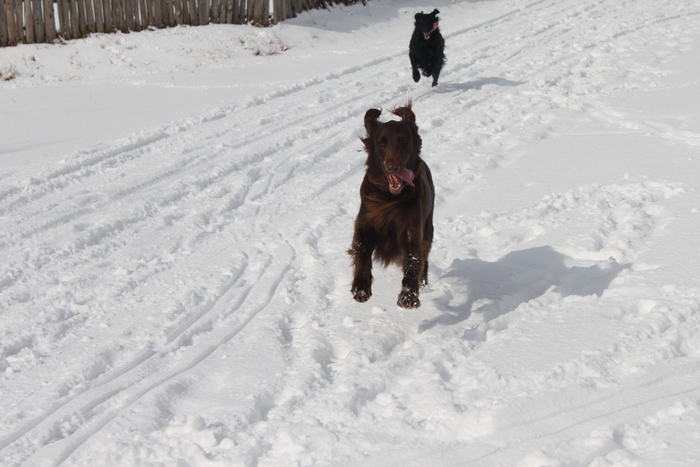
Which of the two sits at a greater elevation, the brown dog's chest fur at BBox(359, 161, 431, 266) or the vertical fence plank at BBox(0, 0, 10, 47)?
the vertical fence plank at BBox(0, 0, 10, 47)

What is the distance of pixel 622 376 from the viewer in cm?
288

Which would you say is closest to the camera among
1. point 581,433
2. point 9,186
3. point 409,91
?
point 581,433

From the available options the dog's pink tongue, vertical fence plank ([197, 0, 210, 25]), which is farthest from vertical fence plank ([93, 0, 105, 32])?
the dog's pink tongue

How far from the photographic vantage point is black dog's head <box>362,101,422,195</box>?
3494mm

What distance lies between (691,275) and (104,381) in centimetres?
305

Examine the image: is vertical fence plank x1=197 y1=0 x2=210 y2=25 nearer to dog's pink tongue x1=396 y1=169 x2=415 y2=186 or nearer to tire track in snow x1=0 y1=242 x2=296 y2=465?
tire track in snow x1=0 y1=242 x2=296 y2=465

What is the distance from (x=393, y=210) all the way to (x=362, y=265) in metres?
0.35

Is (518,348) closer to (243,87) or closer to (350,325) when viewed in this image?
(350,325)

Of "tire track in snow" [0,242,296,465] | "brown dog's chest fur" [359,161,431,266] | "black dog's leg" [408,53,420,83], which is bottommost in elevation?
"tire track in snow" [0,242,296,465]

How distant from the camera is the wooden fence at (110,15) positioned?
38.5 feet

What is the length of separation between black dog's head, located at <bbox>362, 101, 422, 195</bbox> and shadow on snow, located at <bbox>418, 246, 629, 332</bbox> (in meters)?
0.79

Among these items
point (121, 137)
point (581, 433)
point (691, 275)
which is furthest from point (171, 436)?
point (121, 137)

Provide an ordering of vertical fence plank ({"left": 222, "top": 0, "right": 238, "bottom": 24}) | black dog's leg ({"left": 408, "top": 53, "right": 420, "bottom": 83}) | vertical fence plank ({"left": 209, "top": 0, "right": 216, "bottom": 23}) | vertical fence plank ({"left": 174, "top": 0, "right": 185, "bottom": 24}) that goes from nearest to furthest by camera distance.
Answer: black dog's leg ({"left": 408, "top": 53, "right": 420, "bottom": 83}) → vertical fence plank ({"left": 174, "top": 0, "right": 185, "bottom": 24}) → vertical fence plank ({"left": 209, "top": 0, "right": 216, "bottom": 23}) → vertical fence plank ({"left": 222, "top": 0, "right": 238, "bottom": 24})

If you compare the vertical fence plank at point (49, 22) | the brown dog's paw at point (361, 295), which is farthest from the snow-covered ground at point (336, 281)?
the vertical fence plank at point (49, 22)
